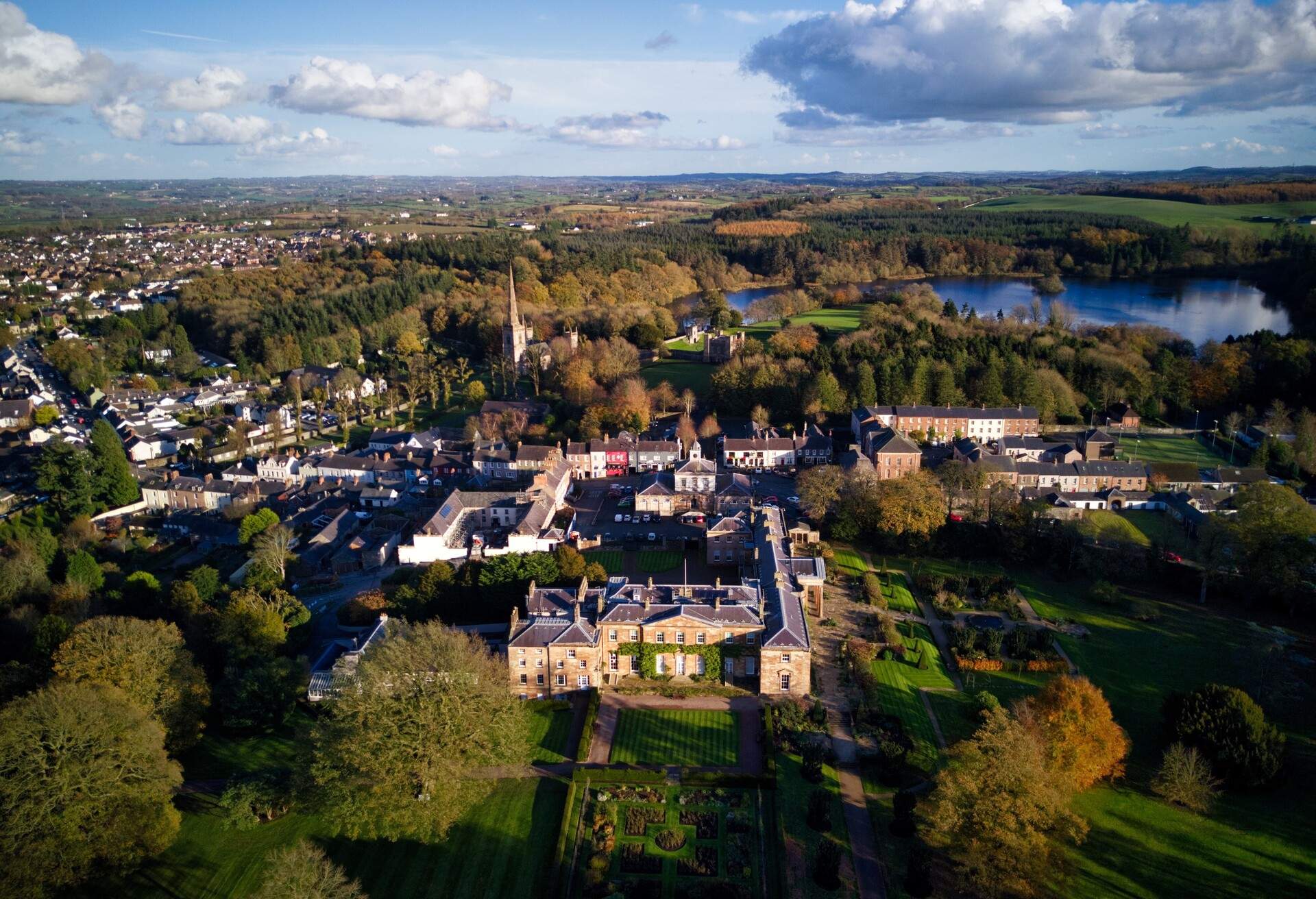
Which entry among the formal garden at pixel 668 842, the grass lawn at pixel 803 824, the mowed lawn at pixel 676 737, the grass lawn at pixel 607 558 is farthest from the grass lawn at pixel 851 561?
the formal garden at pixel 668 842

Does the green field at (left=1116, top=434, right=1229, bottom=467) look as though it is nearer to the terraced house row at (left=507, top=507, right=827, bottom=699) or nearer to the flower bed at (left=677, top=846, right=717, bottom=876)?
the terraced house row at (left=507, top=507, right=827, bottom=699)

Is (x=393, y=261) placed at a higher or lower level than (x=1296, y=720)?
higher

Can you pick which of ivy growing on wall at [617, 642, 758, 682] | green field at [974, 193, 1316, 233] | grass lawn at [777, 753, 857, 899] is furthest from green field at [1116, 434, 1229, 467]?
green field at [974, 193, 1316, 233]

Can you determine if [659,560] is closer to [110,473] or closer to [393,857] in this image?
[393,857]

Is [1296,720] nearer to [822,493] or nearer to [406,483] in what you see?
[822,493]

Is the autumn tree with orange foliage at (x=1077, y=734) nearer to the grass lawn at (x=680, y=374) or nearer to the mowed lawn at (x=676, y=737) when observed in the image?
the mowed lawn at (x=676, y=737)

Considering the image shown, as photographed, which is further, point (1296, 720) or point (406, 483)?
point (406, 483)

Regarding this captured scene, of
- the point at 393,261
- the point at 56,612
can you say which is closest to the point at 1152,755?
the point at 56,612
